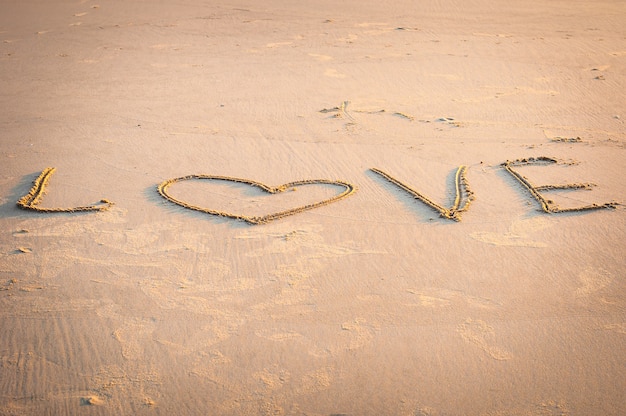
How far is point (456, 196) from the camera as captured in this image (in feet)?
12.6

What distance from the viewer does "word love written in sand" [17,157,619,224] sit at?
3592mm

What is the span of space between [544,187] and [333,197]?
1.49 meters

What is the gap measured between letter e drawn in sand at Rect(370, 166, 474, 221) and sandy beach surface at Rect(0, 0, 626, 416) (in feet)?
0.06

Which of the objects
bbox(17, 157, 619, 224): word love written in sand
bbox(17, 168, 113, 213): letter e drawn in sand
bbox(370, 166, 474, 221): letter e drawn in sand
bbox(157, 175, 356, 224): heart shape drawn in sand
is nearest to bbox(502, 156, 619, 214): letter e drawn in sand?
bbox(17, 157, 619, 224): word love written in sand

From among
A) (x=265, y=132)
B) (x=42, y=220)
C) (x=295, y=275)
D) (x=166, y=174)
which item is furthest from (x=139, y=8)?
(x=295, y=275)

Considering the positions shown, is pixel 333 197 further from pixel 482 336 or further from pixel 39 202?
pixel 39 202

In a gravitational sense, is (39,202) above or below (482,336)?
above

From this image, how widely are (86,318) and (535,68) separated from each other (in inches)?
218

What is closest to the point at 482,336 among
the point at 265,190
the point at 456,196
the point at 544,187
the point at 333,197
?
the point at 456,196

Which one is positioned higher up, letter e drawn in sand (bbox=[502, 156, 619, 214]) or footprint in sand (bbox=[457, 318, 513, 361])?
letter e drawn in sand (bbox=[502, 156, 619, 214])

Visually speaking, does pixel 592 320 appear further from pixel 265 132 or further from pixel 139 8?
pixel 139 8

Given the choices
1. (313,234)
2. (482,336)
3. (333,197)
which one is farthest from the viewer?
(333,197)

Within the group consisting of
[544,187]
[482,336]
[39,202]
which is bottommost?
[482,336]

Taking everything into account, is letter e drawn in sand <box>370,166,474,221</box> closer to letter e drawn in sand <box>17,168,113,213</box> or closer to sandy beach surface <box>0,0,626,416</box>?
sandy beach surface <box>0,0,626,416</box>
